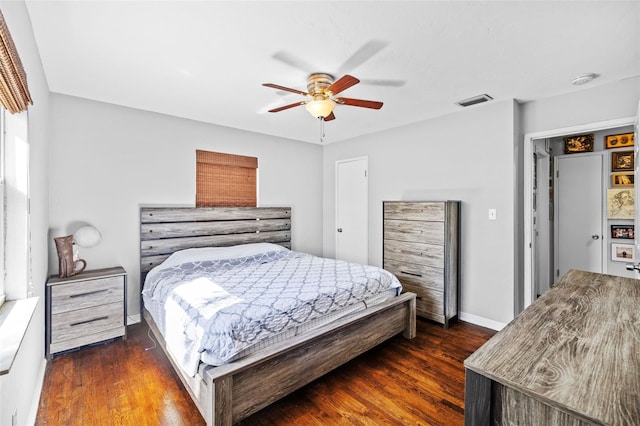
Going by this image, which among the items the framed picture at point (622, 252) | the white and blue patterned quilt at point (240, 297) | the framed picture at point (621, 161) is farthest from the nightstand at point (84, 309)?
the framed picture at point (621, 161)

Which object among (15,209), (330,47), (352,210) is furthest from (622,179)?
(15,209)

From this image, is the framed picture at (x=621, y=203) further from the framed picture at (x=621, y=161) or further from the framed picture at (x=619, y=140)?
the framed picture at (x=619, y=140)

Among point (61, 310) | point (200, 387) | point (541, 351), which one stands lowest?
point (200, 387)

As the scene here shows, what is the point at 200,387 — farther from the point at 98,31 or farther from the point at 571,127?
the point at 571,127

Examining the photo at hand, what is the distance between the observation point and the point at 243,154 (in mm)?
4113

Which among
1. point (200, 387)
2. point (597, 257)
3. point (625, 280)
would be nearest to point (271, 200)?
point (200, 387)

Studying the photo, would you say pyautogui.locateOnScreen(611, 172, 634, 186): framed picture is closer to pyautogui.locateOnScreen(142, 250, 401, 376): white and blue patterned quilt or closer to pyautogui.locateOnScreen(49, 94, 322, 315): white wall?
pyautogui.locateOnScreen(142, 250, 401, 376): white and blue patterned quilt

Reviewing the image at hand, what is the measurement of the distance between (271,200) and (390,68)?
2.60 metres

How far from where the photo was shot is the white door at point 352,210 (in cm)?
448

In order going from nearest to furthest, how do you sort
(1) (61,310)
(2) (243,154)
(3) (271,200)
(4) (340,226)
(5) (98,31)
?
(5) (98,31) < (1) (61,310) < (2) (243,154) < (3) (271,200) < (4) (340,226)

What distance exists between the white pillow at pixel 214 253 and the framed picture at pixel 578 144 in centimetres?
420

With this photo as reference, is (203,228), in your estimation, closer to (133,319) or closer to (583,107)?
(133,319)

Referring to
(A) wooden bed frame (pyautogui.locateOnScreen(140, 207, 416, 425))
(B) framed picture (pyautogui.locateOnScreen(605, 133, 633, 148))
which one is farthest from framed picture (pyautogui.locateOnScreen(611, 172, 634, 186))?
(A) wooden bed frame (pyautogui.locateOnScreen(140, 207, 416, 425))

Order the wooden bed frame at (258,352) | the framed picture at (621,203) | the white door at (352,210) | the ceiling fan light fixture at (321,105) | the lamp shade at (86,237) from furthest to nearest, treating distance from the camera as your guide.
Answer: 1. the white door at (352,210)
2. the framed picture at (621,203)
3. the lamp shade at (86,237)
4. the ceiling fan light fixture at (321,105)
5. the wooden bed frame at (258,352)
